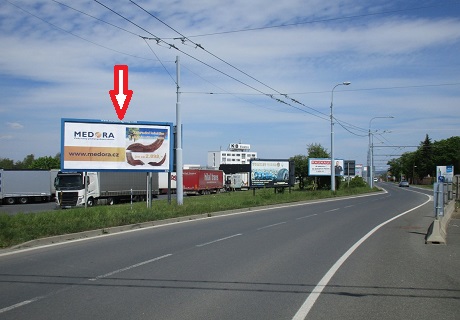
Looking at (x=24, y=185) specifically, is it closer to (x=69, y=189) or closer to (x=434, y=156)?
(x=69, y=189)

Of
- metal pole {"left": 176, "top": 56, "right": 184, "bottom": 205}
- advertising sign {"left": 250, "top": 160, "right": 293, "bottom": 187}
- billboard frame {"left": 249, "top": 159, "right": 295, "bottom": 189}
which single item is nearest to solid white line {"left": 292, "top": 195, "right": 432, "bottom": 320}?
metal pole {"left": 176, "top": 56, "right": 184, "bottom": 205}

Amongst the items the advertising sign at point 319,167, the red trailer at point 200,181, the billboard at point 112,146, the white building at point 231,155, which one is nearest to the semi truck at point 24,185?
the red trailer at point 200,181

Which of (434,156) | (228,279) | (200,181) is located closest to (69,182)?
(200,181)

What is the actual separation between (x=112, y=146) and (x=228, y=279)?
19.4 meters

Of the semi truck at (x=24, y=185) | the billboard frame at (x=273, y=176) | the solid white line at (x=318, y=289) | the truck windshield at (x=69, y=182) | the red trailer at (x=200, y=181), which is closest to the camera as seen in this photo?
the solid white line at (x=318, y=289)

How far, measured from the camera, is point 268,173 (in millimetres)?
46750

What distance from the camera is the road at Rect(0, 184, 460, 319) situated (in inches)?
249

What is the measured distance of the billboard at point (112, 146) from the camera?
2583 centimetres

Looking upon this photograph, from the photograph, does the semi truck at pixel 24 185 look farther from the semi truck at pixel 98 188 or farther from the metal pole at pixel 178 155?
the metal pole at pixel 178 155

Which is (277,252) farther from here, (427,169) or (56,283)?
(427,169)

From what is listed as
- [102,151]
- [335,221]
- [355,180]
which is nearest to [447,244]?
[335,221]

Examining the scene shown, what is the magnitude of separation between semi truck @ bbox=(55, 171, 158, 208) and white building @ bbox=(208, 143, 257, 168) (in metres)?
136

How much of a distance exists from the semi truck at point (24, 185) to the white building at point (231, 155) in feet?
444

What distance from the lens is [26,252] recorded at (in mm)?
11266
